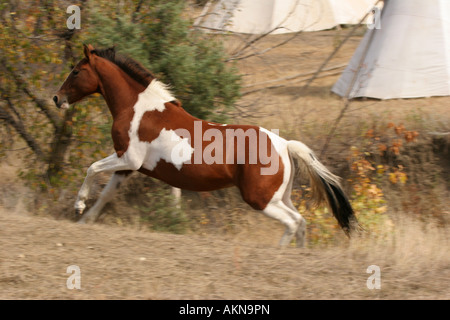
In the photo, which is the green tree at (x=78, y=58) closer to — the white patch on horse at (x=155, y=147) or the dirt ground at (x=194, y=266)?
the white patch on horse at (x=155, y=147)

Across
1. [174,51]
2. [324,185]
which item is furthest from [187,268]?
[174,51]

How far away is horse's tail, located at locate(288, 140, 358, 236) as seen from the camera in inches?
256

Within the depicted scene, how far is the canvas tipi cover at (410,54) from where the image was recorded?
12539mm

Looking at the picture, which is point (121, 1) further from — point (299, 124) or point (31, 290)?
point (31, 290)

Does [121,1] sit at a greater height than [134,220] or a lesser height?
greater

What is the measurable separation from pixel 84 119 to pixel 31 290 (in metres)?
5.13

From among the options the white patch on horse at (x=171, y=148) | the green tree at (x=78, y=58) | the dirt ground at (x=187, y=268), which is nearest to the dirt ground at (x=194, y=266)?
the dirt ground at (x=187, y=268)

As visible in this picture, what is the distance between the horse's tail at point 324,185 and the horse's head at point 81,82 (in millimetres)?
2343

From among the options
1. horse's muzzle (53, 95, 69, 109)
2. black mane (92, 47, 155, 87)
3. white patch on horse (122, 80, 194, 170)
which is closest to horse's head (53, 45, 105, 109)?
horse's muzzle (53, 95, 69, 109)

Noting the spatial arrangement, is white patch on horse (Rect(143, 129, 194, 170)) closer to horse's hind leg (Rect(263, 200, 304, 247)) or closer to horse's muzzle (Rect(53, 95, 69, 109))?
horse's hind leg (Rect(263, 200, 304, 247))

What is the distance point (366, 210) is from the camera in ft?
30.4

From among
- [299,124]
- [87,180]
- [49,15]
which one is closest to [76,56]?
[49,15]

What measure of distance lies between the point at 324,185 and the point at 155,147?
185 cm

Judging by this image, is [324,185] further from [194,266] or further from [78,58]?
[78,58]
